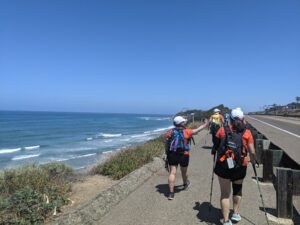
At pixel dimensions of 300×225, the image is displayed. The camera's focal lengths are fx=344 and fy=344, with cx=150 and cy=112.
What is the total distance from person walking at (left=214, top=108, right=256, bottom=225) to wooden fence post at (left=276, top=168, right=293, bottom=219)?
0.83 metres

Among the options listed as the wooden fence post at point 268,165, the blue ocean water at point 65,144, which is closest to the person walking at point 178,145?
the wooden fence post at point 268,165

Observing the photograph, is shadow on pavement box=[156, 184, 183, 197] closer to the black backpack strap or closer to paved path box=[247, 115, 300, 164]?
the black backpack strap

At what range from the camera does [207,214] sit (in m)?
5.85

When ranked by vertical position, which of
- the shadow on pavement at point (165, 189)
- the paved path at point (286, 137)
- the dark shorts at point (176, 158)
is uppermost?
the dark shorts at point (176, 158)

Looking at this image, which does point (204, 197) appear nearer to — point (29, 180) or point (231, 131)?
point (231, 131)

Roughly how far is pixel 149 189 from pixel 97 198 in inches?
70.5

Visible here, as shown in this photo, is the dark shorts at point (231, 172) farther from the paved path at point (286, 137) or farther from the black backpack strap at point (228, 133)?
the paved path at point (286, 137)

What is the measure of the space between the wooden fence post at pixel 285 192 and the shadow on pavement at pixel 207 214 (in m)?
1.02

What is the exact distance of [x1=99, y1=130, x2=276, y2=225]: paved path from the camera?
219 inches

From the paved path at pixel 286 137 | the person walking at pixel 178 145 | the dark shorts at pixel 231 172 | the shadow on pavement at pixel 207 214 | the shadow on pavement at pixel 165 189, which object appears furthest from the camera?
the paved path at pixel 286 137

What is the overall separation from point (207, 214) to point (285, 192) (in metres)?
1.33

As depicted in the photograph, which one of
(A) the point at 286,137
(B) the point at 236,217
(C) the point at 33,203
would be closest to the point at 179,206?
(B) the point at 236,217

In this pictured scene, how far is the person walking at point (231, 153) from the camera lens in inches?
198

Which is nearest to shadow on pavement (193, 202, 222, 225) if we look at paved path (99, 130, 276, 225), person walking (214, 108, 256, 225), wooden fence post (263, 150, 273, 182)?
paved path (99, 130, 276, 225)
